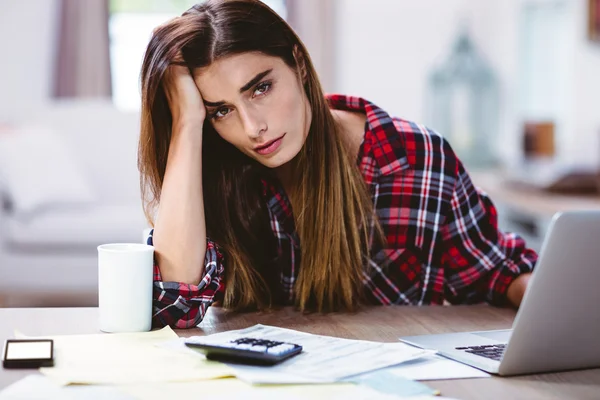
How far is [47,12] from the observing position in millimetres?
5230

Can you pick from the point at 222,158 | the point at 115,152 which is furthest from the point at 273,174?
the point at 115,152

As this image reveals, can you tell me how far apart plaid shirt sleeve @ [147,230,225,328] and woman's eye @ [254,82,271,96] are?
0.28m

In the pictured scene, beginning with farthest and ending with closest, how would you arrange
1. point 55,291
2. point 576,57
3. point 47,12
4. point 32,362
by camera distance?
point 47,12 → point 576,57 → point 55,291 → point 32,362

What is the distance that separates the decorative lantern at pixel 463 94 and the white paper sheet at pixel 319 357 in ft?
13.2

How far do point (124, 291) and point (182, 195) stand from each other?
0.79 feet

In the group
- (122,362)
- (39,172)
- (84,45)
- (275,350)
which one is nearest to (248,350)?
(275,350)

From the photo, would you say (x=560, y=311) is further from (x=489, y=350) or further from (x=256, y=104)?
(x=256, y=104)

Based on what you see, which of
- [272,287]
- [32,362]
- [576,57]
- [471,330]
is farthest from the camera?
[576,57]

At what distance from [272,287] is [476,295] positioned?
370 millimetres

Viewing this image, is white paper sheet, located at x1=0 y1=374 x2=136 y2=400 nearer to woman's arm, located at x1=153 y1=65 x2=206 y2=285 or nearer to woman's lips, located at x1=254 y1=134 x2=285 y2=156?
woman's arm, located at x1=153 y1=65 x2=206 y2=285

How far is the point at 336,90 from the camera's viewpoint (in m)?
5.48

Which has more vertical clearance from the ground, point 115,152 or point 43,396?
point 115,152

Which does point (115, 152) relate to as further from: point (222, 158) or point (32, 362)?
point (32, 362)

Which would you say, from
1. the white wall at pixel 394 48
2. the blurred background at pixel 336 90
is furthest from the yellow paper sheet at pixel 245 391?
the white wall at pixel 394 48
